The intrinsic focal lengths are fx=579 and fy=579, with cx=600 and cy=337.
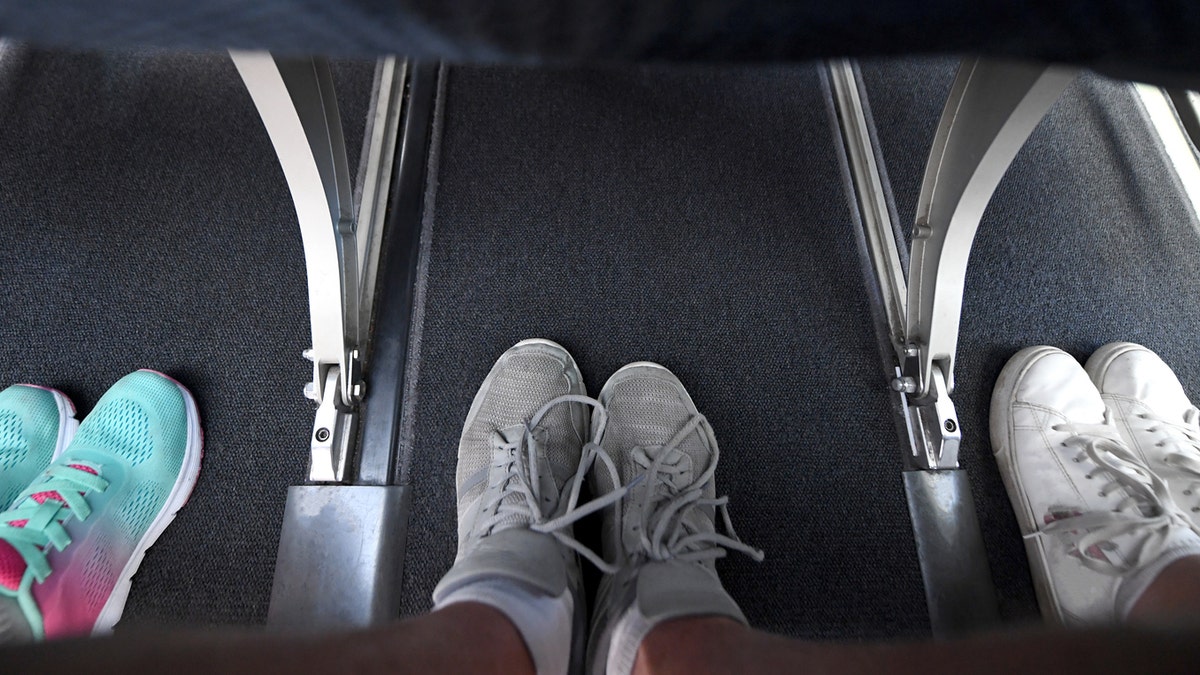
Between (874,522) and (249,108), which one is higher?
(249,108)

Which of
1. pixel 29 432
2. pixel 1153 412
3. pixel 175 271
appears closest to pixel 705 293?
pixel 1153 412

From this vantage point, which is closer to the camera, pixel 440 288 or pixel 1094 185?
pixel 440 288

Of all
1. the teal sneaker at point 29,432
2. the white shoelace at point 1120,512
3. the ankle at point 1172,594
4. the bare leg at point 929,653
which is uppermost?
the teal sneaker at point 29,432

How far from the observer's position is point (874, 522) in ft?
2.63

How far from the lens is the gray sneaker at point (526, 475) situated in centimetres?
55

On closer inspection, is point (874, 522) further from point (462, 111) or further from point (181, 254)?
point (181, 254)

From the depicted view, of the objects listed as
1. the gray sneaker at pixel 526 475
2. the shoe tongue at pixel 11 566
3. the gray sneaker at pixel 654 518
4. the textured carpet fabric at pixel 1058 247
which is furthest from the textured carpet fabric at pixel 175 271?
the textured carpet fabric at pixel 1058 247

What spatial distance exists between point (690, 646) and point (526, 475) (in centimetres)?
31

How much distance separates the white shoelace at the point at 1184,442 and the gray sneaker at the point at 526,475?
0.76m

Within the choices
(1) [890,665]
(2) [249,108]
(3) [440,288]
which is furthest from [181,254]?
(1) [890,665]

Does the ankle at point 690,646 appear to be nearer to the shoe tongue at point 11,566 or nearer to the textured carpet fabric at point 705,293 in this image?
the textured carpet fabric at point 705,293

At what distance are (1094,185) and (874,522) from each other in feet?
2.37

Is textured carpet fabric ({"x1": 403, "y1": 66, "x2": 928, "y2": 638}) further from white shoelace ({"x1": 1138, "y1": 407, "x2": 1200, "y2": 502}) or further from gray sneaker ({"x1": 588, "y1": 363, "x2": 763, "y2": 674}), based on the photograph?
white shoelace ({"x1": 1138, "y1": 407, "x2": 1200, "y2": 502})

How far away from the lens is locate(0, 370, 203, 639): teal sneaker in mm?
622
